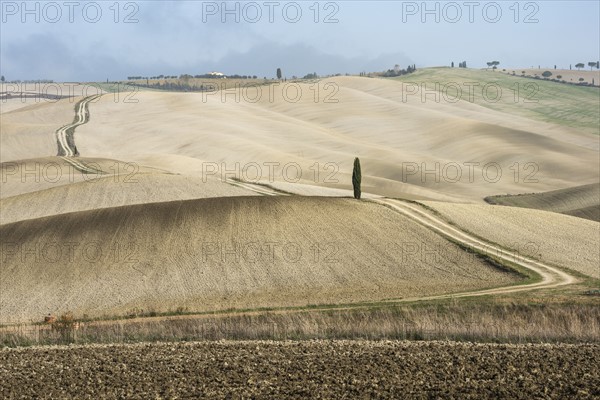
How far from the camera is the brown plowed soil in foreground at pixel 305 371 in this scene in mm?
24578

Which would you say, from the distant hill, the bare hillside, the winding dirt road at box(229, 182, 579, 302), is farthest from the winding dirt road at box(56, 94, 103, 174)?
the distant hill

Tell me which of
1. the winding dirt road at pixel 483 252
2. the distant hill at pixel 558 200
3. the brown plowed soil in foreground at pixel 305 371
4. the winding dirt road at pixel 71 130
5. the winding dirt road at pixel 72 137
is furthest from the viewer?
the winding dirt road at pixel 71 130

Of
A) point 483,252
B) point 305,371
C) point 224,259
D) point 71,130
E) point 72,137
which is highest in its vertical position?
point 71,130

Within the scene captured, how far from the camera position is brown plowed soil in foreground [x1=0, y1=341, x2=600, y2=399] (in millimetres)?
24578

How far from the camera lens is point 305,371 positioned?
26703 mm

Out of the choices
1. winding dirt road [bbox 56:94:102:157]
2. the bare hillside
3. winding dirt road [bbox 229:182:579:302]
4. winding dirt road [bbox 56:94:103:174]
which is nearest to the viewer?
winding dirt road [bbox 229:182:579:302]

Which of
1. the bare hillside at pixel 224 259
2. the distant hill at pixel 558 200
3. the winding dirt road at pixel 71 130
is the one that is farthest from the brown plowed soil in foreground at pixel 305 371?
the winding dirt road at pixel 71 130

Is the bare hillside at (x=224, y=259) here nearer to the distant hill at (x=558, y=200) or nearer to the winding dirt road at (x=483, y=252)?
the winding dirt road at (x=483, y=252)

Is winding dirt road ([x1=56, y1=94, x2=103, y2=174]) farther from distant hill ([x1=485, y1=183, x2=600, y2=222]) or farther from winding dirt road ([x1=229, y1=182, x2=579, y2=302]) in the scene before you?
distant hill ([x1=485, y1=183, x2=600, y2=222])

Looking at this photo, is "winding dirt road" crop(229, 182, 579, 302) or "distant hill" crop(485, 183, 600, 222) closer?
"winding dirt road" crop(229, 182, 579, 302)

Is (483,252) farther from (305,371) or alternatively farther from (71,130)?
(71,130)

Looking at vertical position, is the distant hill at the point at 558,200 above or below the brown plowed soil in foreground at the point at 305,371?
below

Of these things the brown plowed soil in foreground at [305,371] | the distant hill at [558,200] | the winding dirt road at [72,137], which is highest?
the winding dirt road at [72,137]

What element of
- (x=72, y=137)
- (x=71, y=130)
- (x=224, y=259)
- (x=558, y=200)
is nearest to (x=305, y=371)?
(x=224, y=259)
